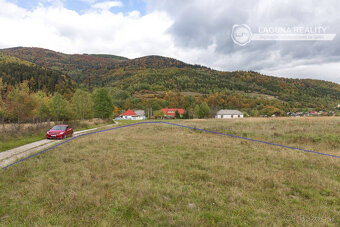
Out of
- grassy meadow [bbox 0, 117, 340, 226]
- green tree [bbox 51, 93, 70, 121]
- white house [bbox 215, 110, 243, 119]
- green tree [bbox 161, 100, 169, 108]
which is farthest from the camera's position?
green tree [bbox 161, 100, 169, 108]

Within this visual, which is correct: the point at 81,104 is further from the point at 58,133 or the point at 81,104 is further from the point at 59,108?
the point at 58,133

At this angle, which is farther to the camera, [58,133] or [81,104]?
[81,104]

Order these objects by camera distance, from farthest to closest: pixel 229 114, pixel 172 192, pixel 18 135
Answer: pixel 229 114
pixel 18 135
pixel 172 192

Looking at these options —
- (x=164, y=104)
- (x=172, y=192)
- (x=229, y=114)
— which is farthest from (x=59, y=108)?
(x=164, y=104)

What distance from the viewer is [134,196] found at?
5.55 metres

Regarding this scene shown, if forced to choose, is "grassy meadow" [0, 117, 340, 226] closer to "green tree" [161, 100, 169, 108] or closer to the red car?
the red car

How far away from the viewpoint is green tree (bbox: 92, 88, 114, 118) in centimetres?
5072

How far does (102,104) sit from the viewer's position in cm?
5094

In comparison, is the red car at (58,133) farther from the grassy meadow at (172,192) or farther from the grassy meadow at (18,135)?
the grassy meadow at (172,192)

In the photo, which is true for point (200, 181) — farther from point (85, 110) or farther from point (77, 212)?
point (85, 110)

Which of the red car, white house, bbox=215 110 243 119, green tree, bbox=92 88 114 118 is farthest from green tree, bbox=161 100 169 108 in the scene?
the red car

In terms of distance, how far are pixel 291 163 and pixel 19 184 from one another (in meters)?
12.5

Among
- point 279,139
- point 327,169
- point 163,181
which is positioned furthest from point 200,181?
point 279,139

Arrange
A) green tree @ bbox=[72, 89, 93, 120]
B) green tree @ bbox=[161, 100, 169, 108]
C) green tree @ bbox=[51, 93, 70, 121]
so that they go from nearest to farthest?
green tree @ bbox=[51, 93, 70, 121]
green tree @ bbox=[72, 89, 93, 120]
green tree @ bbox=[161, 100, 169, 108]
